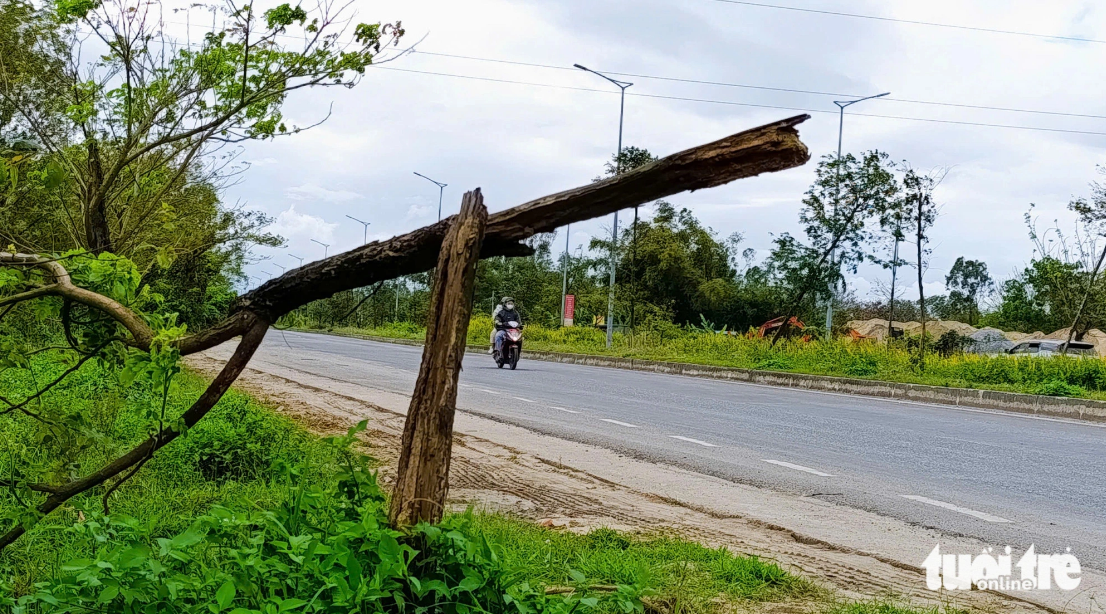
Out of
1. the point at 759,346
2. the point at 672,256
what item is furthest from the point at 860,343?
the point at 672,256

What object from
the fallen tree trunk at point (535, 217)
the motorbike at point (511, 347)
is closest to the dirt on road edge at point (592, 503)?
the fallen tree trunk at point (535, 217)

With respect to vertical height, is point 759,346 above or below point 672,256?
below

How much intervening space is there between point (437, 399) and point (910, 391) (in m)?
16.8

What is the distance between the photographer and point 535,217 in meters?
3.14

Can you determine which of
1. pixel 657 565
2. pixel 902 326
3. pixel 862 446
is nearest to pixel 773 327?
pixel 902 326

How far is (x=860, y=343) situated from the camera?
79.8ft

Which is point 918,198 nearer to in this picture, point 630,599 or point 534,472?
point 534,472

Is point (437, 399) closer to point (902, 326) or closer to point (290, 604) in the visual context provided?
point (290, 604)

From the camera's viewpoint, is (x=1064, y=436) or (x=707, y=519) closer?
(x=707, y=519)

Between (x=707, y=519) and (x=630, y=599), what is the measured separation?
2.29 meters

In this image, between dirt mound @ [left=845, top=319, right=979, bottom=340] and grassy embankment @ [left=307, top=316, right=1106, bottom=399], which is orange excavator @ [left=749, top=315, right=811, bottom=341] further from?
dirt mound @ [left=845, top=319, right=979, bottom=340]

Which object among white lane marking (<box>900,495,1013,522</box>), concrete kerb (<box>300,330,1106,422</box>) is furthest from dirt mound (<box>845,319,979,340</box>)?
white lane marking (<box>900,495,1013,522</box>)

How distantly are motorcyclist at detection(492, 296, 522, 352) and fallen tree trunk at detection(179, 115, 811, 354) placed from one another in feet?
58.2

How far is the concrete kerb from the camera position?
15.7 metres
